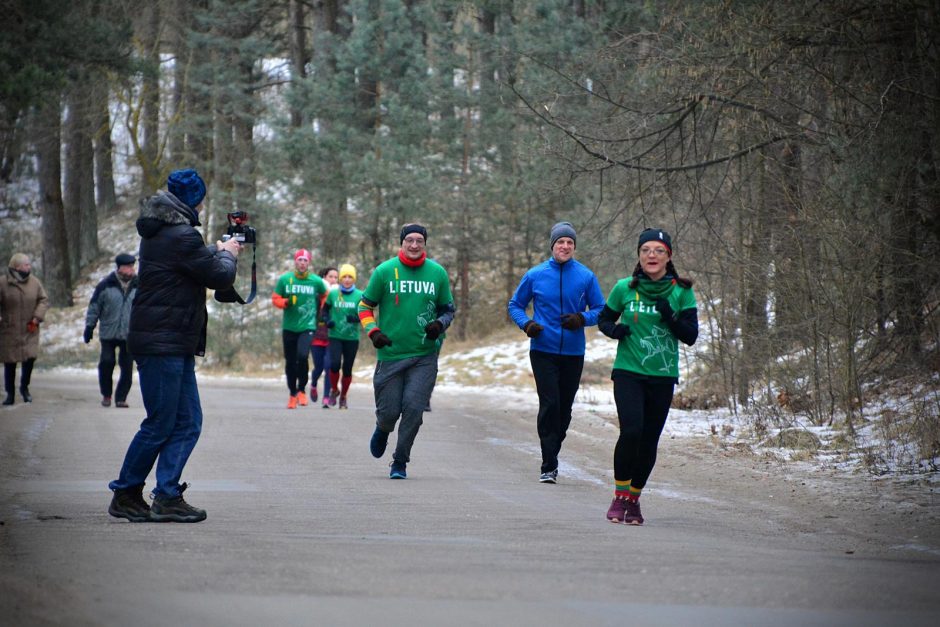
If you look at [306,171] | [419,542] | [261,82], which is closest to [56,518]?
[419,542]

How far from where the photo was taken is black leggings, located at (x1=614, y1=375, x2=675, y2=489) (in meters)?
8.83

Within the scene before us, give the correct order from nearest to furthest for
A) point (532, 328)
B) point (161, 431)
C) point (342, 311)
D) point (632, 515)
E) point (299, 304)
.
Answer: point (161, 431)
point (632, 515)
point (532, 328)
point (342, 311)
point (299, 304)

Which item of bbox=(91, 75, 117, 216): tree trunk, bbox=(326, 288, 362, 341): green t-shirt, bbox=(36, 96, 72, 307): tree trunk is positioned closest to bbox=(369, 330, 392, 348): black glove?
bbox=(326, 288, 362, 341): green t-shirt

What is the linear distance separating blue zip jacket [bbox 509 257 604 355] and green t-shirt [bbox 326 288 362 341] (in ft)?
23.5

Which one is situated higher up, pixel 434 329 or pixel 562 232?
pixel 562 232

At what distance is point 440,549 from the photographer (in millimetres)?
7215

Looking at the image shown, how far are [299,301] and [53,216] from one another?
28.2m

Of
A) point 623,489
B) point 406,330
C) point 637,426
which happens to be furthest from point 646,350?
point 406,330

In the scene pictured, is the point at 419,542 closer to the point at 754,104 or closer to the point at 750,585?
the point at 750,585

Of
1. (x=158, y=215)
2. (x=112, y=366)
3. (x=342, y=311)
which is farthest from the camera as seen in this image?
(x=112, y=366)

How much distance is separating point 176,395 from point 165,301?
607mm

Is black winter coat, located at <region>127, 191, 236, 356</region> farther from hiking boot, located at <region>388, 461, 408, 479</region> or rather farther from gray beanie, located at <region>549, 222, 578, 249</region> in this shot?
gray beanie, located at <region>549, 222, 578, 249</region>

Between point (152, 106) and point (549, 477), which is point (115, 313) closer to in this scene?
point (549, 477)

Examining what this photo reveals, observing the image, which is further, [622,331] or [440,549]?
[622,331]
